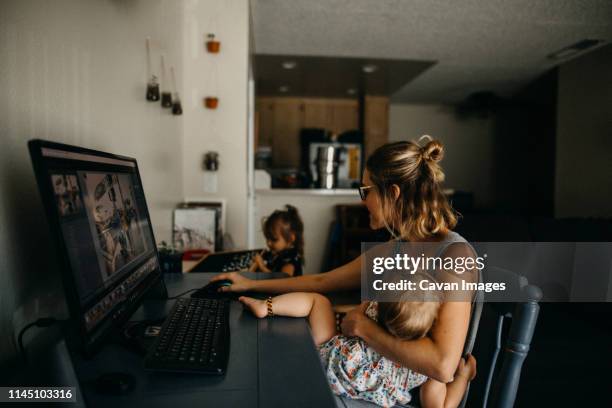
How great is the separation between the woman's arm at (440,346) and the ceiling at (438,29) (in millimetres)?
2996

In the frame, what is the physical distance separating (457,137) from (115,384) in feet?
27.1

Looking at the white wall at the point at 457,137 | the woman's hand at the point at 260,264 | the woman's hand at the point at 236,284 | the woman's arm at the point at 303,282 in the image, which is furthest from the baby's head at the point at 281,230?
the white wall at the point at 457,137

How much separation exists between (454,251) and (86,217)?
0.82 metres

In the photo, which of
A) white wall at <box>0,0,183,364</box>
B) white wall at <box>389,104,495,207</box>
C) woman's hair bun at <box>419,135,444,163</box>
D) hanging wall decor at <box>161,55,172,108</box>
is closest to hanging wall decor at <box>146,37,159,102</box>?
white wall at <box>0,0,183,364</box>

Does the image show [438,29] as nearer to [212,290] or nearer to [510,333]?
[212,290]

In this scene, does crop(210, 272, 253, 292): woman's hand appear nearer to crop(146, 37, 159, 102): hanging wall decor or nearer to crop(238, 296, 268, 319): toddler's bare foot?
crop(238, 296, 268, 319): toddler's bare foot

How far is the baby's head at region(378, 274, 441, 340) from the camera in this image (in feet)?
2.93

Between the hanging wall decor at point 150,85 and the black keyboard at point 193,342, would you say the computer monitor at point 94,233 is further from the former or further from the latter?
the hanging wall decor at point 150,85

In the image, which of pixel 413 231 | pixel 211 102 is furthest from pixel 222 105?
pixel 413 231

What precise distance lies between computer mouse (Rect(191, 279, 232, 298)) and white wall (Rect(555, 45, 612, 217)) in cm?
387

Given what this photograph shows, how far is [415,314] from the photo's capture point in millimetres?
897

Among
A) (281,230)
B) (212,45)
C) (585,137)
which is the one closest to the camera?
(281,230)

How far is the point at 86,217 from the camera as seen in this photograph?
739 millimetres

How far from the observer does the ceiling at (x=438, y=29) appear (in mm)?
3326
